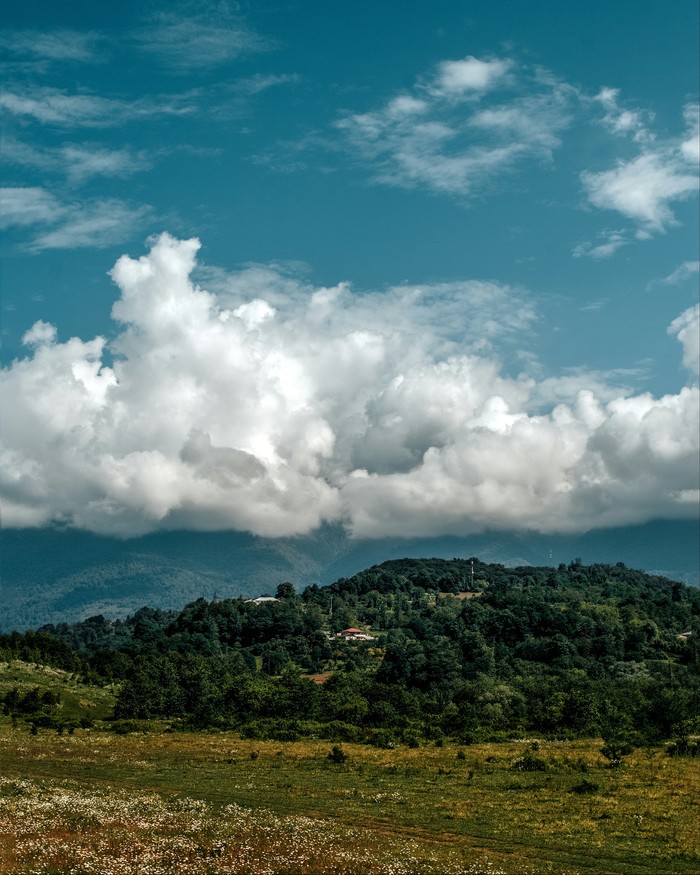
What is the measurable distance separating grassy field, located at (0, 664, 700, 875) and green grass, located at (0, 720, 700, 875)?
0.15 metres

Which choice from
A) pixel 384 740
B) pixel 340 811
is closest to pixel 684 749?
pixel 384 740

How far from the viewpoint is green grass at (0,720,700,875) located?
38.3 m

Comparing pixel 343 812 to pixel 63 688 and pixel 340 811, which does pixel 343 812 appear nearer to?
pixel 340 811

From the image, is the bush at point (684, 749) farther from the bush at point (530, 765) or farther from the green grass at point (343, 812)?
the bush at point (530, 765)

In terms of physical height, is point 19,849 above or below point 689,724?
above

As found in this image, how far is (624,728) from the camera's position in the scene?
108062 millimetres

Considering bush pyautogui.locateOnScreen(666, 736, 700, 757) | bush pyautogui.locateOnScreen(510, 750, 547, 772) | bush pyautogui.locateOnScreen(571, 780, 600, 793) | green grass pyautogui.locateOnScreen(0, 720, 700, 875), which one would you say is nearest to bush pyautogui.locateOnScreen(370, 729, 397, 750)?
green grass pyautogui.locateOnScreen(0, 720, 700, 875)

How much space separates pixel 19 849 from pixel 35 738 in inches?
2566

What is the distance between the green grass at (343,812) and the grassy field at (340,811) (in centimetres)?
15

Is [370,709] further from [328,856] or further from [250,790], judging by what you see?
[328,856]

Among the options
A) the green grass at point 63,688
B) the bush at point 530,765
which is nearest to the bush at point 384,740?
the bush at point 530,765

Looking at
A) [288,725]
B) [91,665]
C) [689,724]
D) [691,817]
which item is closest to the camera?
[691,817]

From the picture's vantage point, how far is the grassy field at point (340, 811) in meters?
38.2

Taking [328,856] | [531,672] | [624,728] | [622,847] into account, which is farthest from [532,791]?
[531,672]
